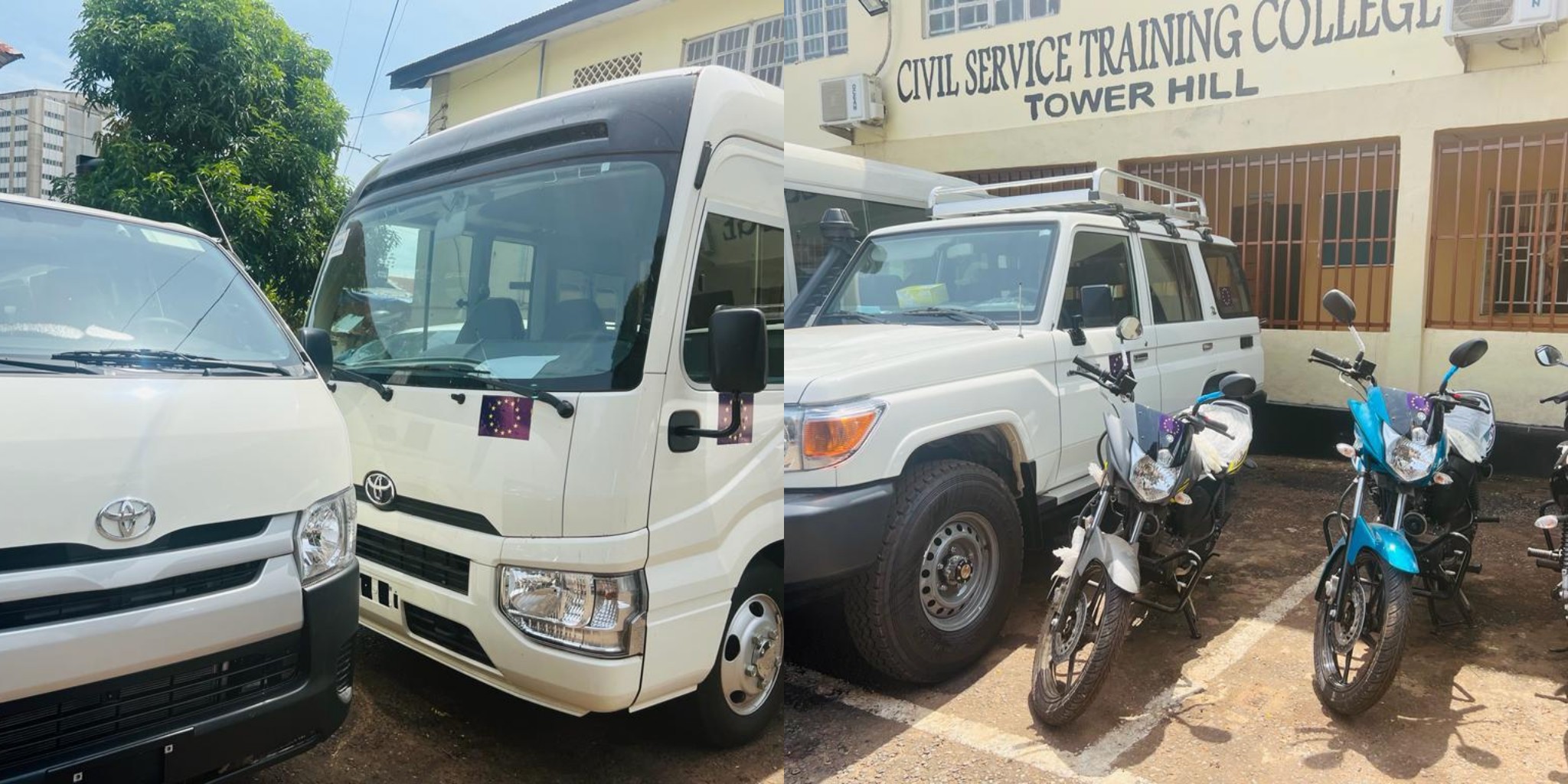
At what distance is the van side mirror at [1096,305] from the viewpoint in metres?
2.74

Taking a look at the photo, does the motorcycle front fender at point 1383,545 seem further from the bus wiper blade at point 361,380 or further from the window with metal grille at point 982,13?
the bus wiper blade at point 361,380

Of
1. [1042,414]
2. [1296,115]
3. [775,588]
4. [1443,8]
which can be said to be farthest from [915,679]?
[1443,8]

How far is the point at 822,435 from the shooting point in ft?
6.88

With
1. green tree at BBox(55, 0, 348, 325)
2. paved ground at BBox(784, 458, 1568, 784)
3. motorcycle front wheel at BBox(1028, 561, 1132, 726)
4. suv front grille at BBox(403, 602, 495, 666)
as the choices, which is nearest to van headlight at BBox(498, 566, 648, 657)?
suv front grille at BBox(403, 602, 495, 666)

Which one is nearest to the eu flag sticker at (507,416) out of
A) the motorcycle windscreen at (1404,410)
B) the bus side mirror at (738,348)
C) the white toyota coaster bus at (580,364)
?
the white toyota coaster bus at (580,364)

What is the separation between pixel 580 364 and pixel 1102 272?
1897 mm

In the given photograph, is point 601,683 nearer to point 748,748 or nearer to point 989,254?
point 748,748

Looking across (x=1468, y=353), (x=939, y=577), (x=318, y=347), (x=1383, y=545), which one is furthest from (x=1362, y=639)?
(x=318, y=347)

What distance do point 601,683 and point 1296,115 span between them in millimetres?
1521

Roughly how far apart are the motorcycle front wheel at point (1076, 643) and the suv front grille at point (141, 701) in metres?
1.29

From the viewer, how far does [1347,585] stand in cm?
217

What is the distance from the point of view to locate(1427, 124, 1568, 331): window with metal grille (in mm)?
1443

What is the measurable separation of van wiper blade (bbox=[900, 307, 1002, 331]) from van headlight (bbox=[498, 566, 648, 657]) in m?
1.59

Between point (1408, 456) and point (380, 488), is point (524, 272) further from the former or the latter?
point (1408, 456)
